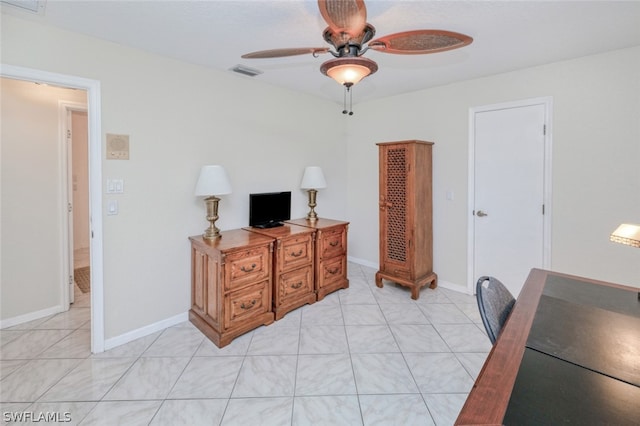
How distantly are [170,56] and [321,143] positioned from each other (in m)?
2.07

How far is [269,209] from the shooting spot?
3.31 meters

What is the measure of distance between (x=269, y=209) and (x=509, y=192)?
256 cm

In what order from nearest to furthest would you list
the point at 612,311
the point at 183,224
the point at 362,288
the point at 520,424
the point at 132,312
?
the point at 520,424, the point at 612,311, the point at 132,312, the point at 183,224, the point at 362,288

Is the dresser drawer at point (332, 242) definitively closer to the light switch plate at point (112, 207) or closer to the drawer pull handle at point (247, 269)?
the drawer pull handle at point (247, 269)

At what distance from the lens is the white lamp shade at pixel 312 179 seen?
142 inches

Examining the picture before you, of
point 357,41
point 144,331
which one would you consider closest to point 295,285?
point 144,331

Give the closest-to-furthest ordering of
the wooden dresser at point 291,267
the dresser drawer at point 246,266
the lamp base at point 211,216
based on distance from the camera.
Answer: the dresser drawer at point 246,266 → the lamp base at point 211,216 → the wooden dresser at point 291,267

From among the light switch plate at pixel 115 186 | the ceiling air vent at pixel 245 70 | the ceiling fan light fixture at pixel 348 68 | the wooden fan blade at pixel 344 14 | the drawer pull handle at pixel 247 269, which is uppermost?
the ceiling air vent at pixel 245 70

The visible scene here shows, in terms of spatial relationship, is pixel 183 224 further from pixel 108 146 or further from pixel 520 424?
pixel 520 424

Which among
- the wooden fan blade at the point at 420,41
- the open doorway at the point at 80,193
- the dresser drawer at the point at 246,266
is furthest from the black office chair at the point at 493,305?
the open doorway at the point at 80,193

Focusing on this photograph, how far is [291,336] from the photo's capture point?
8.32 ft

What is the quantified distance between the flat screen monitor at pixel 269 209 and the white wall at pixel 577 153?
188cm

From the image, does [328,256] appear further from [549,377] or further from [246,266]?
[549,377]

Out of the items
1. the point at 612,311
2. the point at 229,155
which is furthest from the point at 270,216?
the point at 612,311
